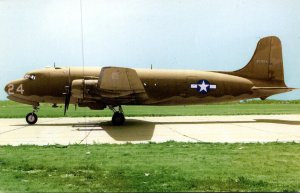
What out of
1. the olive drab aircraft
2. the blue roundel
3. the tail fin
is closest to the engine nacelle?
the olive drab aircraft

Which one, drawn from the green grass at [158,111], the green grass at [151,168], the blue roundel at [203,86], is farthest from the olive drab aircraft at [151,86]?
the green grass at [151,168]

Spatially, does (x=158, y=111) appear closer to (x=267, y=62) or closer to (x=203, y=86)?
(x=203, y=86)

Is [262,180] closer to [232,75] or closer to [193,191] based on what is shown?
[193,191]

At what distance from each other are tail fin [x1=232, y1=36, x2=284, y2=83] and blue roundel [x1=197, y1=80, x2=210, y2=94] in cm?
265

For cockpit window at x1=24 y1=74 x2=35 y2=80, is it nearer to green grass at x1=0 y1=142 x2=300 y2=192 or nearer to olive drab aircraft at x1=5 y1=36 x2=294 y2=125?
olive drab aircraft at x1=5 y1=36 x2=294 y2=125

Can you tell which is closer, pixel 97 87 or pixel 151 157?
pixel 151 157

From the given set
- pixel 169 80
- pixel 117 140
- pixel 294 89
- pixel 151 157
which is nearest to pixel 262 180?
pixel 151 157

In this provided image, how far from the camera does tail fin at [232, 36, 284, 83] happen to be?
78.0 feet

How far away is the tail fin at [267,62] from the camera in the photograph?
78.0ft

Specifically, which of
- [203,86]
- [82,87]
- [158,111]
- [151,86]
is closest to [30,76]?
[82,87]

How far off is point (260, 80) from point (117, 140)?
45.4 feet

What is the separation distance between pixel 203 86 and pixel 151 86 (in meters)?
3.36

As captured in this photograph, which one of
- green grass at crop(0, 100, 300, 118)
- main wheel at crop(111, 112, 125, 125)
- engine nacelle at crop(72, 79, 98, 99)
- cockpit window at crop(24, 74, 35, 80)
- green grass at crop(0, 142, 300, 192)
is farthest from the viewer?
green grass at crop(0, 100, 300, 118)

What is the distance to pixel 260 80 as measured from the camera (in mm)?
23875
